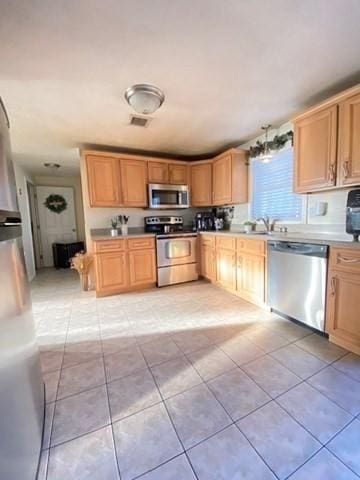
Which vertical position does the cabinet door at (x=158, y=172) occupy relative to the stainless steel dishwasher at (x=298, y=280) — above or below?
above

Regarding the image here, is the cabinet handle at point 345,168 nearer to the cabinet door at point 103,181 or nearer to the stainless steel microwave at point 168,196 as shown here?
the stainless steel microwave at point 168,196

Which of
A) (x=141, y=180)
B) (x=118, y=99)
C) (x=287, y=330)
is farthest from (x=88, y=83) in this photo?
(x=287, y=330)

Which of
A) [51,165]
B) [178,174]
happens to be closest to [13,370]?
[178,174]

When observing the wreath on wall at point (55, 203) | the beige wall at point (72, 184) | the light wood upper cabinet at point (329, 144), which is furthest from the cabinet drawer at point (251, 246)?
the wreath on wall at point (55, 203)

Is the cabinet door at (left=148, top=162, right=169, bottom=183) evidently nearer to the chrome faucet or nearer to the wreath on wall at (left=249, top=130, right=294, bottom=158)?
the wreath on wall at (left=249, top=130, right=294, bottom=158)

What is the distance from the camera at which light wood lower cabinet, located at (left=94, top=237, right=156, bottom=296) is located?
3402 mm

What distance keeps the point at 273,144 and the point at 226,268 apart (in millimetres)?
1885

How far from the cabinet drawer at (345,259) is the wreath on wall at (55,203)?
20.1 ft

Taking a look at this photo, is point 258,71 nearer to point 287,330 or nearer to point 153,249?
point 287,330

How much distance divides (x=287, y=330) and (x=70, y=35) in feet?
9.96

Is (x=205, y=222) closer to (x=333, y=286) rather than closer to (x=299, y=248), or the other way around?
(x=299, y=248)

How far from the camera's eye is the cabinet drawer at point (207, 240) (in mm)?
3771

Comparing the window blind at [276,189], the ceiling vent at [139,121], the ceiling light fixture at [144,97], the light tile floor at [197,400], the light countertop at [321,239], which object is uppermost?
the ceiling vent at [139,121]

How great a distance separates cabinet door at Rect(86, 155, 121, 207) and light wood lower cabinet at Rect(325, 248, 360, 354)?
10.1 feet
